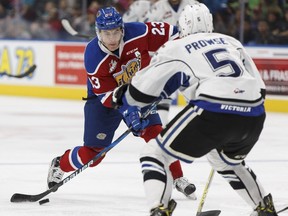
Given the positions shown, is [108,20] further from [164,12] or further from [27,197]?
[164,12]

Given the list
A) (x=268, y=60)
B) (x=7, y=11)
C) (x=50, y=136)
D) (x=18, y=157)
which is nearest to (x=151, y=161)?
(x=18, y=157)

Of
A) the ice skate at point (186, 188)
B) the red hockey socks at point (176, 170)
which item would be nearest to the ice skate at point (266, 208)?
the ice skate at point (186, 188)

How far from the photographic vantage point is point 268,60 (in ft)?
29.6

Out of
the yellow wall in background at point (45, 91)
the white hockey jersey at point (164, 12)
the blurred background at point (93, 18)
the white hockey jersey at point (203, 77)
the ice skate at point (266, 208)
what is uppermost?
the white hockey jersey at point (203, 77)

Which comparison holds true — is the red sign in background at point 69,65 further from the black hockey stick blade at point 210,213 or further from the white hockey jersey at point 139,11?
the black hockey stick blade at point 210,213

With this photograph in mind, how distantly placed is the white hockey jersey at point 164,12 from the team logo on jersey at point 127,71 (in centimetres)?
339

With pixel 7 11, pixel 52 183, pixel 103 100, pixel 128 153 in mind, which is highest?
pixel 103 100

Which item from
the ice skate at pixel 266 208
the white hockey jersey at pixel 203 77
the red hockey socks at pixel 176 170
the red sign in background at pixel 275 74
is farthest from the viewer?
the red sign in background at pixel 275 74

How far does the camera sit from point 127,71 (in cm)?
450

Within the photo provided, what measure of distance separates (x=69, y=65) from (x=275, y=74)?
2.79 m

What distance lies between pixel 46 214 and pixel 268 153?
2475mm

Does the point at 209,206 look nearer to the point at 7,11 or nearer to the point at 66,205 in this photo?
the point at 66,205

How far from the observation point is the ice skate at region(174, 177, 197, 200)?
446 centimetres

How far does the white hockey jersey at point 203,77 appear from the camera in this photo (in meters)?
3.33
